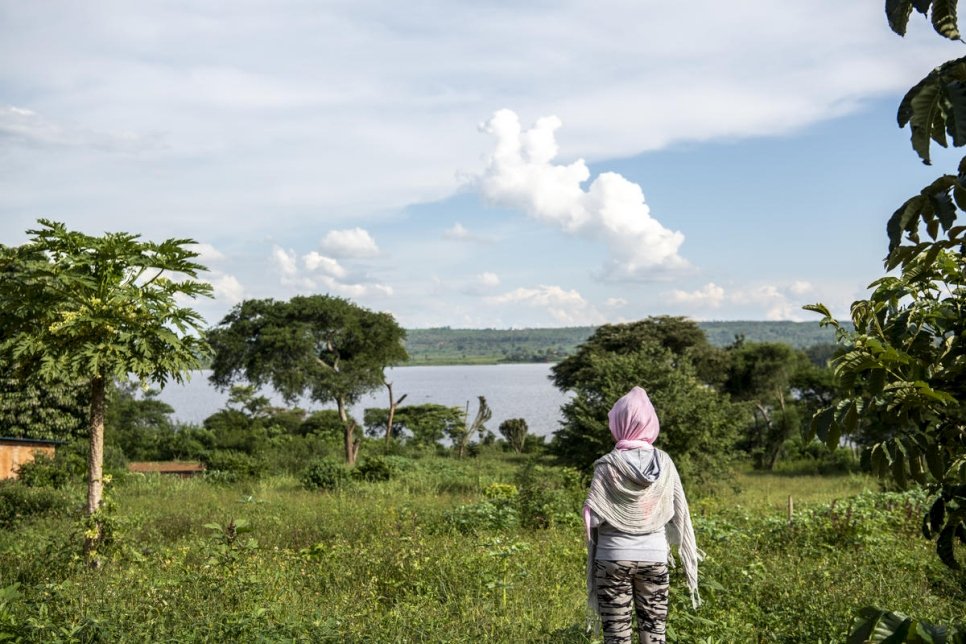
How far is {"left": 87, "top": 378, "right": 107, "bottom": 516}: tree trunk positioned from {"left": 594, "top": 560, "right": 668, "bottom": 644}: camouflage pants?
227 inches

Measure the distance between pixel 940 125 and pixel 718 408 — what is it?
54.4 feet

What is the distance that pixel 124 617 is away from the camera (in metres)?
5.20

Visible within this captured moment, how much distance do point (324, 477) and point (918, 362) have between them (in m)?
15.5

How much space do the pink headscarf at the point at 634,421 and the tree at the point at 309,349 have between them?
2600 centimetres

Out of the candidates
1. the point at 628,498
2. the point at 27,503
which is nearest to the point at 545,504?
the point at 628,498

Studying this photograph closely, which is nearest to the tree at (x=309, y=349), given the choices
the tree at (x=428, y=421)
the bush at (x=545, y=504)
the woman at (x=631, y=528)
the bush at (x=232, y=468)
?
the tree at (x=428, y=421)

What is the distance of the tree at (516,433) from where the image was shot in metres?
→ 36.5

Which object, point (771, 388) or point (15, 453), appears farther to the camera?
point (771, 388)

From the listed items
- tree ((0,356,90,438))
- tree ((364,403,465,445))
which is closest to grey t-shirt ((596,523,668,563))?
tree ((0,356,90,438))

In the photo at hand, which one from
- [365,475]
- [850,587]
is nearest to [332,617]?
[850,587]

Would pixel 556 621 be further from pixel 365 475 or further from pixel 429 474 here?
pixel 429 474

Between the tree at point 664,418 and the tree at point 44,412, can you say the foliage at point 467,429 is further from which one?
the tree at point 44,412

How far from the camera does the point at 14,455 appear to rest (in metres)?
17.6

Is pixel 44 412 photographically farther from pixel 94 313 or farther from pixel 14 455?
pixel 94 313
